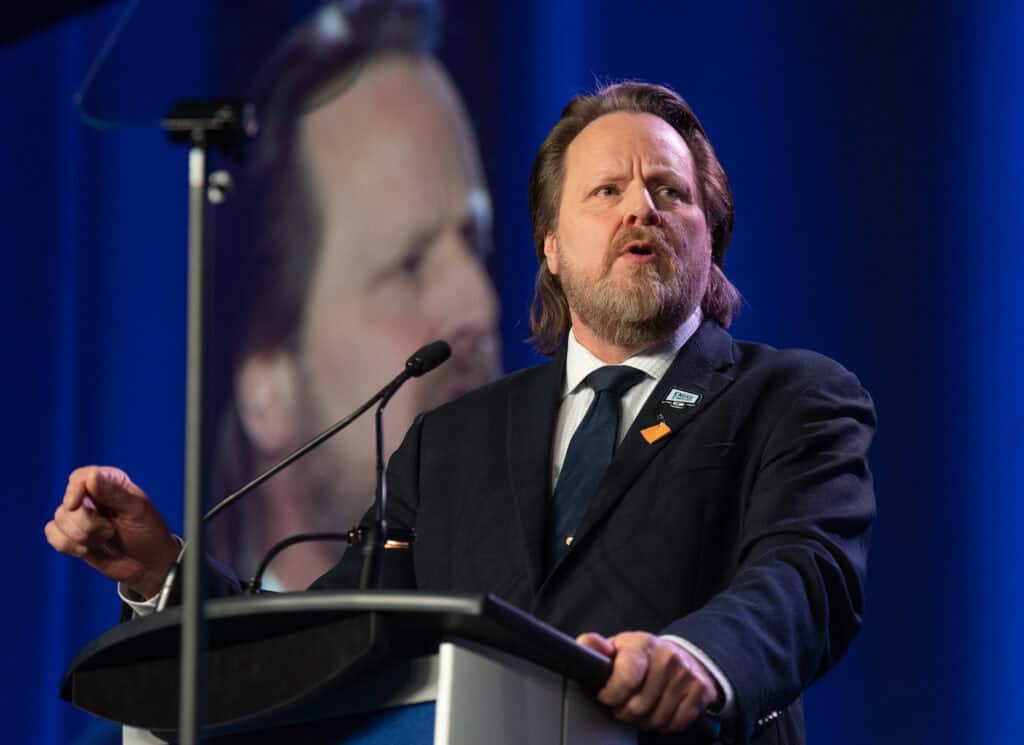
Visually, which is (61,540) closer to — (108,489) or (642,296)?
(108,489)

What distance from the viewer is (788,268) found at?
332 centimetres

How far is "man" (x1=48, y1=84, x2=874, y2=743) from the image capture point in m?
1.76

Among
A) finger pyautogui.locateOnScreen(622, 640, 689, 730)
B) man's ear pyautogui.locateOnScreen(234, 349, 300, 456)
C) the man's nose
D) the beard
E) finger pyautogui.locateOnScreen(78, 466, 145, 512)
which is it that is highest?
the man's nose

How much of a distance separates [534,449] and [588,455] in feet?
0.31

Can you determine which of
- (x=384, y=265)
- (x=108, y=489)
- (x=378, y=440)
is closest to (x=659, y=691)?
(x=378, y=440)

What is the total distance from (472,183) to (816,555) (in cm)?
203

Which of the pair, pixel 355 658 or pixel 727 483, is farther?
pixel 727 483

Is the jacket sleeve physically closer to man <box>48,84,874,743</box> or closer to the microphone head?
man <box>48,84,874,743</box>

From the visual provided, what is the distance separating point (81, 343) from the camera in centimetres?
414

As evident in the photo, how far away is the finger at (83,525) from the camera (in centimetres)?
192

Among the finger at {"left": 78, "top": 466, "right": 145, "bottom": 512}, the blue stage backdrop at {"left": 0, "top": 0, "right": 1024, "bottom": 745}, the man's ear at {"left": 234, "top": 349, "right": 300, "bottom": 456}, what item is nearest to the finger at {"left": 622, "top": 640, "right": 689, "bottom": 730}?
the finger at {"left": 78, "top": 466, "right": 145, "bottom": 512}

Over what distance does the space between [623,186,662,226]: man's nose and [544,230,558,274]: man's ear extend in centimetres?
31

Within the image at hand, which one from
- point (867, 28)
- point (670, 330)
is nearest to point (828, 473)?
point (670, 330)

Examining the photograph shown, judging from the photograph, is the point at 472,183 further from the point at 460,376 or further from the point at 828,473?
the point at 828,473
